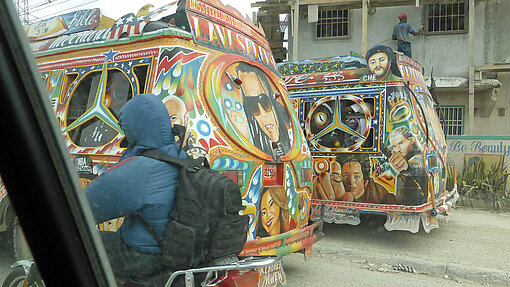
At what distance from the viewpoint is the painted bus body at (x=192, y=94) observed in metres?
3.02

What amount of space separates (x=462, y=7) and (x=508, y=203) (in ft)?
25.0

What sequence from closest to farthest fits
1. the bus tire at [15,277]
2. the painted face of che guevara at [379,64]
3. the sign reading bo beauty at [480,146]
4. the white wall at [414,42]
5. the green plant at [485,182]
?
the bus tire at [15,277]
the painted face of che guevara at [379,64]
the green plant at [485,182]
the sign reading bo beauty at [480,146]
the white wall at [414,42]

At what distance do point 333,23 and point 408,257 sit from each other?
1071cm

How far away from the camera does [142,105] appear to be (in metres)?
2.56

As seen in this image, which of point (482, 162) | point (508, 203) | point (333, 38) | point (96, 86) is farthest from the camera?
point (333, 38)

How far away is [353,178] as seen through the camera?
647 centimetres

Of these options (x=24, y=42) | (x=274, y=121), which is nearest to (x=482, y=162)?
(x=274, y=121)

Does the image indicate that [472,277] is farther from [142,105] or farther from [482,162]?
[482,162]

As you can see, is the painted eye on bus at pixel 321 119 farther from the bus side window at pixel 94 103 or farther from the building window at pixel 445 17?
the building window at pixel 445 17

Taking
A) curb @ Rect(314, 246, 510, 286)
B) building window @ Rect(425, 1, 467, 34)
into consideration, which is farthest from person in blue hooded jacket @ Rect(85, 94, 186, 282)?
building window @ Rect(425, 1, 467, 34)

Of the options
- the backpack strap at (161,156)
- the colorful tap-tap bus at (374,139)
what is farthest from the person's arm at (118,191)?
the colorful tap-tap bus at (374,139)

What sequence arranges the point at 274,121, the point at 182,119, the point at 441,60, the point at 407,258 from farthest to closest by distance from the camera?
the point at 441,60, the point at 407,258, the point at 274,121, the point at 182,119

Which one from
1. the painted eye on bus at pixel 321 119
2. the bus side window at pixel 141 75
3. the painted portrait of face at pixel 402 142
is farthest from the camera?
the painted eye on bus at pixel 321 119

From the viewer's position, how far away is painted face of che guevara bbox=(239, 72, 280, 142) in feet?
11.6
